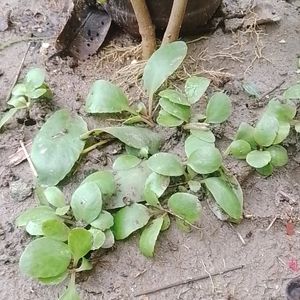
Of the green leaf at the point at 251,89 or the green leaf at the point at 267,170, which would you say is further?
the green leaf at the point at 251,89

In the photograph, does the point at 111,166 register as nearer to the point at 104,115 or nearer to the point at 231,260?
the point at 104,115

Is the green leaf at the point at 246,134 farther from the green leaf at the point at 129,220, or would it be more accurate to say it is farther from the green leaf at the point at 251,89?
the green leaf at the point at 129,220

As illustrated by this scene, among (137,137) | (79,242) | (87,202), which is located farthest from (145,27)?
(79,242)

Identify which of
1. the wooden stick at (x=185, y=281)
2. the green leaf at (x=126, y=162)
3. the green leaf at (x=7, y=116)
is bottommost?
the wooden stick at (x=185, y=281)

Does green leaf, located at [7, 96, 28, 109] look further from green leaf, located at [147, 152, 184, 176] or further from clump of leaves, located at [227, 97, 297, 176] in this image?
clump of leaves, located at [227, 97, 297, 176]

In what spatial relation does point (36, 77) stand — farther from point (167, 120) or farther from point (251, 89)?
point (251, 89)

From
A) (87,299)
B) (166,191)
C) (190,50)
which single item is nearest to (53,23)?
(190,50)

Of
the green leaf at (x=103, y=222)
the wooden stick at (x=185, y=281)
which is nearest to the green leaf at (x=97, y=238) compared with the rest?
the green leaf at (x=103, y=222)
